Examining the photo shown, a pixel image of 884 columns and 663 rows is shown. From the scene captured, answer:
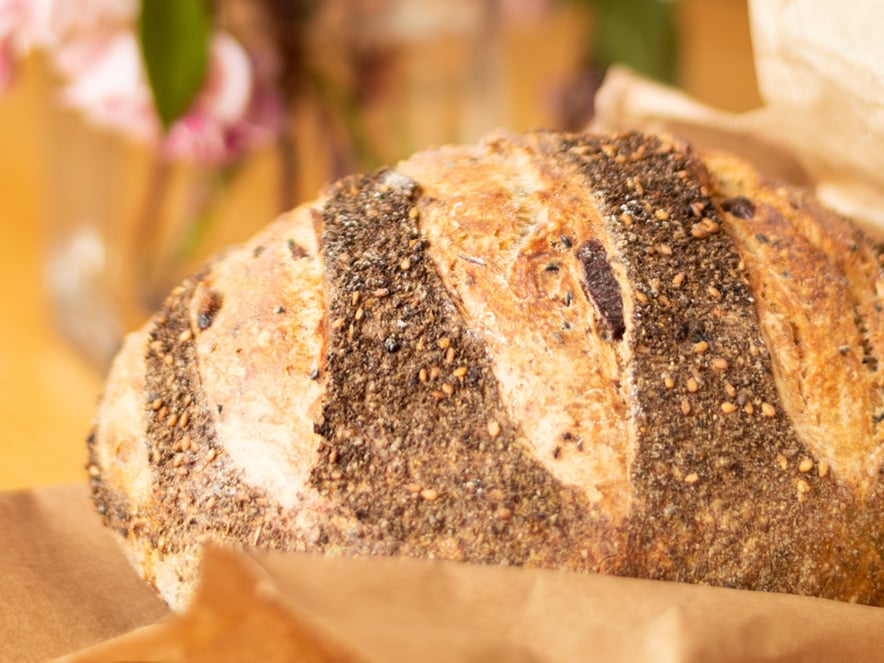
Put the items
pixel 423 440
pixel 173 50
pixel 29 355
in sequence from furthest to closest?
1. pixel 29 355
2. pixel 173 50
3. pixel 423 440

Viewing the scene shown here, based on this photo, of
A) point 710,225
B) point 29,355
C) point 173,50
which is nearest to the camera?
point 710,225

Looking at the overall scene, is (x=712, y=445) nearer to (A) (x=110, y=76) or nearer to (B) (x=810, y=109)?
(B) (x=810, y=109)

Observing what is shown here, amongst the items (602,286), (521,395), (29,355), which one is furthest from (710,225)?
(29,355)

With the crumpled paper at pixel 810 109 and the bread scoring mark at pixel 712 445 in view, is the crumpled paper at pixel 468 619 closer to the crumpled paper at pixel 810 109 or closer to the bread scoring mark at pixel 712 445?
the bread scoring mark at pixel 712 445

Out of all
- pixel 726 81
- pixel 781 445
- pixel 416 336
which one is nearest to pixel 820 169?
pixel 781 445

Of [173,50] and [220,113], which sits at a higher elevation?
[173,50]

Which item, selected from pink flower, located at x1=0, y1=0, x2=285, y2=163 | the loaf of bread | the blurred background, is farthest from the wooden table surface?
the loaf of bread
